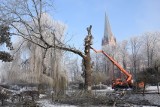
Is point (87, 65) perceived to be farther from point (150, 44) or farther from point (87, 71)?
point (150, 44)

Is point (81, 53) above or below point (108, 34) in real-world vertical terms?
below

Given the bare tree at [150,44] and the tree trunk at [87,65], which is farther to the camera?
the bare tree at [150,44]

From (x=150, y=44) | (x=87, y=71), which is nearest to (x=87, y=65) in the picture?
(x=87, y=71)

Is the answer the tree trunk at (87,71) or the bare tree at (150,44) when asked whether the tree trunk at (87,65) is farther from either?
the bare tree at (150,44)

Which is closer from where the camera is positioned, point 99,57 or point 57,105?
point 57,105

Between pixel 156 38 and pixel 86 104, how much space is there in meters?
54.2

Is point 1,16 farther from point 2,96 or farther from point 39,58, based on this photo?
point 39,58

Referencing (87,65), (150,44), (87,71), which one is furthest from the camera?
(150,44)

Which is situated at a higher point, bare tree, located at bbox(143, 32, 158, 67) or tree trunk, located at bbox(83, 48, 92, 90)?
bare tree, located at bbox(143, 32, 158, 67)

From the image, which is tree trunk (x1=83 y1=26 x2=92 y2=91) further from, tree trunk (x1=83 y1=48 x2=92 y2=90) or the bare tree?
the bare tree

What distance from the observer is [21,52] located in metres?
27.9

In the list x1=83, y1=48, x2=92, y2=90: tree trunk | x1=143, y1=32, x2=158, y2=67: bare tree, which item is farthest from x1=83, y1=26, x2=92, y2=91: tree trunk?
x1=143, y1=32, x2=158, y2=67: bare tree

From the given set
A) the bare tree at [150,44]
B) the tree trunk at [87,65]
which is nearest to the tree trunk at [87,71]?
the tree trunk at [87,65]

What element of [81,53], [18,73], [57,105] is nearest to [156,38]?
[18,73]
